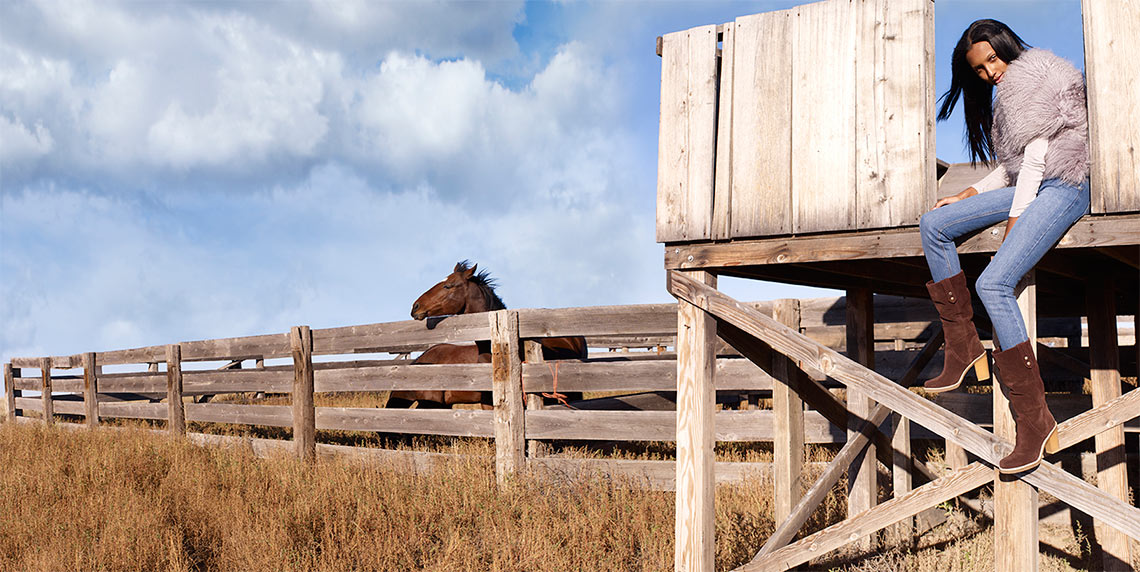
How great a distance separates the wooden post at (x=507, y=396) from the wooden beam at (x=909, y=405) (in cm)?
351

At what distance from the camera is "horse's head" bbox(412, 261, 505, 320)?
11711mm

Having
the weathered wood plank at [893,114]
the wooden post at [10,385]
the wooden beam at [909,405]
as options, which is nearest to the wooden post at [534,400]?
the wooden beam at [909,405]

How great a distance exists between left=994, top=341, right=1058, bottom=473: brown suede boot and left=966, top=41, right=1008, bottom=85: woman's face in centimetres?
147

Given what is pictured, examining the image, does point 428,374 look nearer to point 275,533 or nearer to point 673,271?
point 275,533

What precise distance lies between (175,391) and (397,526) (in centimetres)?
939

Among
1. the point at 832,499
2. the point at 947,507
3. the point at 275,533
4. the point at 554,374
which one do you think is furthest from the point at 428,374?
the point at 947,507

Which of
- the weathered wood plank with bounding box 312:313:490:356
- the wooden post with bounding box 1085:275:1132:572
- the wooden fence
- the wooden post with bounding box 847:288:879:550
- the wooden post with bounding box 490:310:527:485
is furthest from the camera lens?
the weathered wood plank with bounding box 312:313:490:356

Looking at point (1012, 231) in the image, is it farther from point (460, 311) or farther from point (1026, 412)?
point (460, 311)

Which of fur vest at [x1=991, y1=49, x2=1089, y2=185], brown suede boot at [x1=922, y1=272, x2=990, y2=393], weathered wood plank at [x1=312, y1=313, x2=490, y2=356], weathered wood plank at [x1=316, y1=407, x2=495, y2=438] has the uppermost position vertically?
fur vest at [x1=991, y1=49, x2=1089, y2=185]

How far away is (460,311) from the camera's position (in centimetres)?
1187

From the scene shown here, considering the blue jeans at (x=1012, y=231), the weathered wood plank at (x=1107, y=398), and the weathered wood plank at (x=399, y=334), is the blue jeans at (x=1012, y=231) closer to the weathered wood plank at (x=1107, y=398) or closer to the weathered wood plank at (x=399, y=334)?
the weathered wood plank at (x=1107, y=398)

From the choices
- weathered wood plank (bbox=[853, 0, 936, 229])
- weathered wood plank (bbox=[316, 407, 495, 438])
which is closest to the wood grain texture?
weathered wood plank (bbox=[853, 0, 936, 229])

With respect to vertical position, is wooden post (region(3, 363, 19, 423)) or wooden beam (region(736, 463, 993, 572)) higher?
wooden beam (region(736, 463, 993, 572))

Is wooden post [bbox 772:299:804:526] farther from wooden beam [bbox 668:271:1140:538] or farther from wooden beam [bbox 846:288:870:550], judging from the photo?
wooden beam [bbox 668:271:1140:538]
